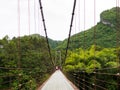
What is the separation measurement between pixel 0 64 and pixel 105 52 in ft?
46.9

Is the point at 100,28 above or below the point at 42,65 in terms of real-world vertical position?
above

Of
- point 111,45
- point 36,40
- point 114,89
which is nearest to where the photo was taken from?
point 114,89

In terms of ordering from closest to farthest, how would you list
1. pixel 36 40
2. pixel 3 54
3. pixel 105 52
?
pixel 105 52 < pixel 3 54 < pixel 36 40

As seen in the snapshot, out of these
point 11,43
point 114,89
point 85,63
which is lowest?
point 114,89

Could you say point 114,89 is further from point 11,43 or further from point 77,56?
point 11,43

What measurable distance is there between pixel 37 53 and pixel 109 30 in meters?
9.25

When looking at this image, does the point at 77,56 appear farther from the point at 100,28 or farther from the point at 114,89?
the point at 100,28

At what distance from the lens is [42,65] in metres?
42.0

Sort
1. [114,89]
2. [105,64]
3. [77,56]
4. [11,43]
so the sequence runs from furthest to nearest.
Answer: [11,43]
[77,56]
[105,64]
[114,89]

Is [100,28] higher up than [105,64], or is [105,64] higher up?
[100,28]

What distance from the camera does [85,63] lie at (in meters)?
25.2

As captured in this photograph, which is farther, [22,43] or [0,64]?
[22,43]

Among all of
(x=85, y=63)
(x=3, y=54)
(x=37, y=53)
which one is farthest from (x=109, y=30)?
(x=85, y=63)

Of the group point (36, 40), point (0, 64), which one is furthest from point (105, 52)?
point (36, 40)
